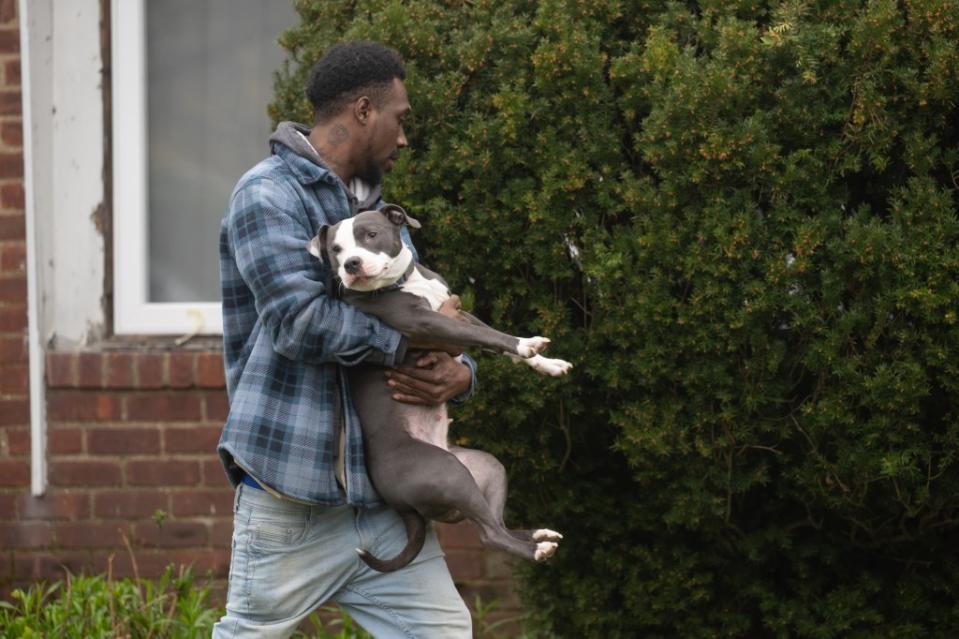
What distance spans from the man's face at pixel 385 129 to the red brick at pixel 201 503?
294 centimetres

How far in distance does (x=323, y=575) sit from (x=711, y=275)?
4.90ft

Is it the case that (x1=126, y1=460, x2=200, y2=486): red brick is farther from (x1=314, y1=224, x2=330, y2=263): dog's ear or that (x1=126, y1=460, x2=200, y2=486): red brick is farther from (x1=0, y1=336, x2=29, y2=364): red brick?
(x1=314, y1=224, x2=330, y2=263): dog's ear

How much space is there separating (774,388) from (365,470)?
141cm

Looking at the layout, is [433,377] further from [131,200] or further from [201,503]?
[131,200]

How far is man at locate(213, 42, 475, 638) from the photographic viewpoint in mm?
3236

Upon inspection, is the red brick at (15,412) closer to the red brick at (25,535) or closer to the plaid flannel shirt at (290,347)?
the red brick at (25,535)

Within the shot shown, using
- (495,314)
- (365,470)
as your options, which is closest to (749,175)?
(495,314)

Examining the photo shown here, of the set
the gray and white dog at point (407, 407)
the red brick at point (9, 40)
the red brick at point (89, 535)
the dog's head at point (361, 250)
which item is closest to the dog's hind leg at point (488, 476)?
the gray and white dog at point (407, 407)

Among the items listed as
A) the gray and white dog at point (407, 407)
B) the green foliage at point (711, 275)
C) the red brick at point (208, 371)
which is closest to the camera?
the gray and white dog at point (407, 407)

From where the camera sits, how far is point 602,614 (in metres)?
4.66

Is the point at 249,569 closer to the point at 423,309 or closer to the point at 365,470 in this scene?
the point at 365,470

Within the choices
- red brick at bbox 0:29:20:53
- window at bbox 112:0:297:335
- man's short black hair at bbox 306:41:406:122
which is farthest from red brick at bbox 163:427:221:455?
man's short black hair at bbox 306:41:406:122

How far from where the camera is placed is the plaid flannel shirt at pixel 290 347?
3.21m

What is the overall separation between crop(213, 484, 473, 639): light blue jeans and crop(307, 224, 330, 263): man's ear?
632 mm
